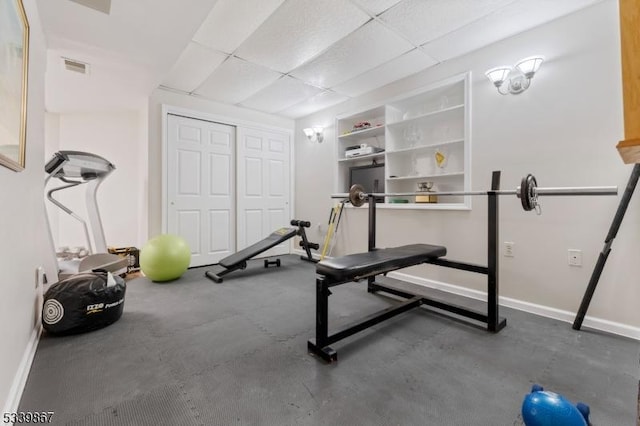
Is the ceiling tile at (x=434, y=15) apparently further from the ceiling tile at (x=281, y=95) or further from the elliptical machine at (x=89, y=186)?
the elliptical machine at (x=89, y=186)

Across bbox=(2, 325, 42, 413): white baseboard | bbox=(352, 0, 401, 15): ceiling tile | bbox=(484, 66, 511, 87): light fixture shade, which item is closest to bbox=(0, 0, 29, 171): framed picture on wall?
bbox=(2, 325, 42, 413): white baseboard

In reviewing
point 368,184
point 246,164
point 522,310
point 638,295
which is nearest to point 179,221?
point 246,164

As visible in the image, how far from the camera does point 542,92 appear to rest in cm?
249

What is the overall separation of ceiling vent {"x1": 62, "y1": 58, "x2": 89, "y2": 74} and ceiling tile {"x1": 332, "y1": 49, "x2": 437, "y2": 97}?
9.43 feet

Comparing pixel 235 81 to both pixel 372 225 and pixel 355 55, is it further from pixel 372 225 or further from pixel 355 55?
pixel 372 225

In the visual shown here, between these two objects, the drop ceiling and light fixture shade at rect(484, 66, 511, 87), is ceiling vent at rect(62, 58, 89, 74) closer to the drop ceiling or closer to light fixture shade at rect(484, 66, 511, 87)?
the drop ceiling

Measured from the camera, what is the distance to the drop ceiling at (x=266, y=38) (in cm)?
227

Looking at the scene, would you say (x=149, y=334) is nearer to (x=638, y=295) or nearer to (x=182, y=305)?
(x=182, y=305)

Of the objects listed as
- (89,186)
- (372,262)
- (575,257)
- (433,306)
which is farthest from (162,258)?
(575,257)

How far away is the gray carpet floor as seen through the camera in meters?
1.34

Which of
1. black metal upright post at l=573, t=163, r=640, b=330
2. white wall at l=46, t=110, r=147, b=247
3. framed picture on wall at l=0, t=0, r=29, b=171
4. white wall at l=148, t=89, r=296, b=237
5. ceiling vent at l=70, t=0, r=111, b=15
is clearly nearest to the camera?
framed picture on wall at l=0, t=0, r=29, b=171

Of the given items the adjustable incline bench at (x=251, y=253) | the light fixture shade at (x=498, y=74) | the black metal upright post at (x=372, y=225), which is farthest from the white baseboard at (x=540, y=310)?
the light fixture shade at (x=498, y=74)

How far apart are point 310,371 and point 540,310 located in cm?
218

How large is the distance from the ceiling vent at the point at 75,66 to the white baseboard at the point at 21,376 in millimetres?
2625
